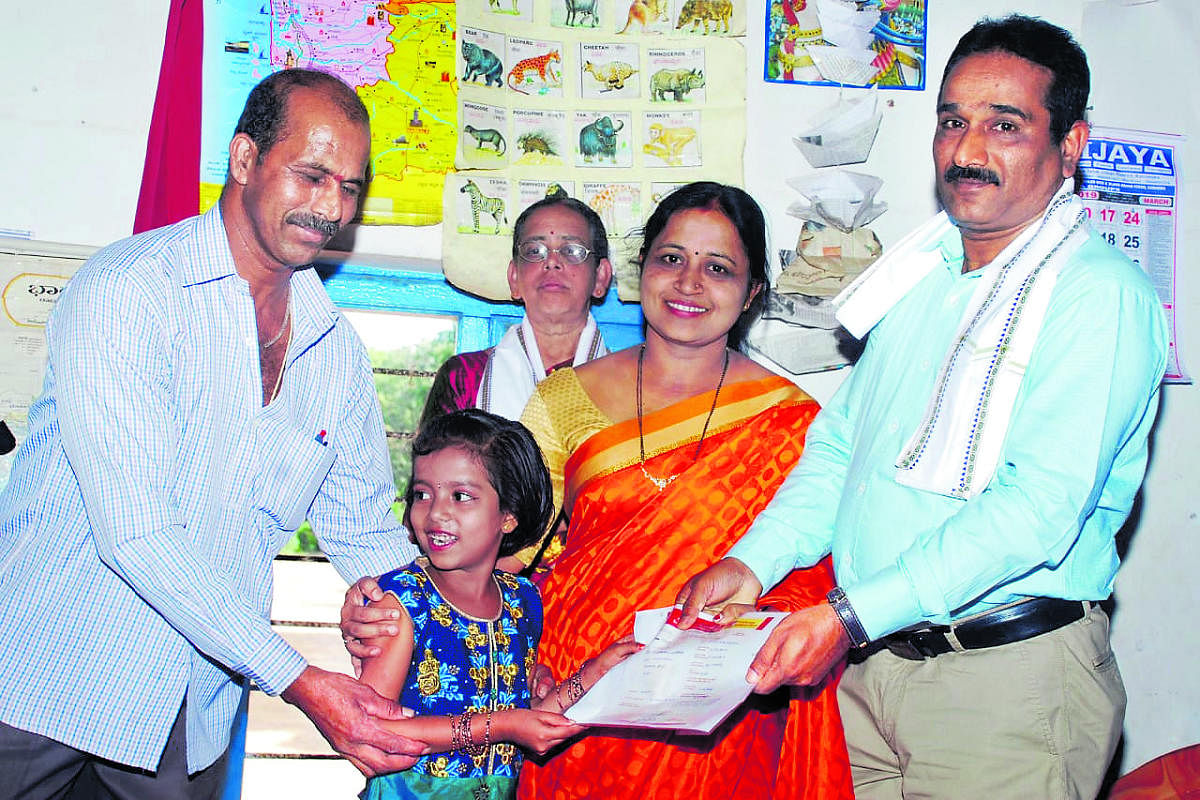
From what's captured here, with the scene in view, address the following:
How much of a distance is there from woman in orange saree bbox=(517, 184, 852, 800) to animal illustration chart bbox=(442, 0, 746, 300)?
2.72 ft

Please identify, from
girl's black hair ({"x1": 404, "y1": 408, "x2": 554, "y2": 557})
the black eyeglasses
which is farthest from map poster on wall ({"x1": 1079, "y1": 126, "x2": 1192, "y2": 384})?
girl's black hair ({"x1": 404, "y1": 408, "x2": 554, "y2": 557})

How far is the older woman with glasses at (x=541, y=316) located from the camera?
304 centimetres

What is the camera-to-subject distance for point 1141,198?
3.59 metres

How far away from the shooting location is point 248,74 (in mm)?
3188

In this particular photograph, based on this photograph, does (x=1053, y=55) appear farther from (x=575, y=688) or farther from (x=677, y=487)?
(x=575, y=688)

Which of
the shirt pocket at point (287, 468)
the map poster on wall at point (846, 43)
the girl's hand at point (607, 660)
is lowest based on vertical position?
the girl's hand at point (607, 660)

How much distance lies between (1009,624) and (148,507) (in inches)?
58.6

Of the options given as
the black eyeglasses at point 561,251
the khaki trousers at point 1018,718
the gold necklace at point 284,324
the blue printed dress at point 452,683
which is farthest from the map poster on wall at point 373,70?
the khaki trousers at point 1018,718

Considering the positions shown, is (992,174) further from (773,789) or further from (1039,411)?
(773,789)

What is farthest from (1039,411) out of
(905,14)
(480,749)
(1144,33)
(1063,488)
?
(1144,33)

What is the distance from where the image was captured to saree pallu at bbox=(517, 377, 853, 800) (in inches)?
88.5

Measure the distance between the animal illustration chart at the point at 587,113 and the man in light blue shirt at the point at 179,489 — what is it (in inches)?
42.7

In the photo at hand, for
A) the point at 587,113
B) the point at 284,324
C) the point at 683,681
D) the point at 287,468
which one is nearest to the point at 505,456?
the point at 287,468

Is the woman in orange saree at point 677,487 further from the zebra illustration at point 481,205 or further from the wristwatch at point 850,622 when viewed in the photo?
the zebra illustration at point 481,205
